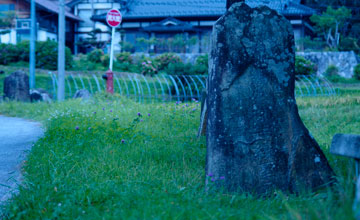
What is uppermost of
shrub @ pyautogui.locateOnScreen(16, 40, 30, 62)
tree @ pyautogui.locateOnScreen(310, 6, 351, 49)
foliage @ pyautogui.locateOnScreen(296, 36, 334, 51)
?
tree @ pyautogui.locateOnScreen(310, 6, 351, 49)

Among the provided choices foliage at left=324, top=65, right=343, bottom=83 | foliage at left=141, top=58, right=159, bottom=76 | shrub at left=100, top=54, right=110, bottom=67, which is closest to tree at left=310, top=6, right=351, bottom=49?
foliage at left=324, top=65, right=343, bottom=83

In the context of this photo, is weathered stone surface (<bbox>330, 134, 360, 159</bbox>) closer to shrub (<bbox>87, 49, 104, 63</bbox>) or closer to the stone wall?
the stone wall

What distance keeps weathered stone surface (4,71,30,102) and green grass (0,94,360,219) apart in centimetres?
892

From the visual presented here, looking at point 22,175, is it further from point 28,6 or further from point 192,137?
point 28,6

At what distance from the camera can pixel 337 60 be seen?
83.2ft

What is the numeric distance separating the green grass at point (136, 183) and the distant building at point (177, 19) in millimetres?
23276

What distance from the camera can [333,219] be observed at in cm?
222

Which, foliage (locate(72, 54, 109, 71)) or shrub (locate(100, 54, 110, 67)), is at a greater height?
shrub (locate(100, 54, 110, 67))

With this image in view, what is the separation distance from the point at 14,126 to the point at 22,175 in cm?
538

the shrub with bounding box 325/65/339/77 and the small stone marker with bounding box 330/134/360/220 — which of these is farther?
the shrub with bounding box 325/65/339/77

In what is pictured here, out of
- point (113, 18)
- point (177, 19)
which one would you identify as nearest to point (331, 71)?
point (177, 19)

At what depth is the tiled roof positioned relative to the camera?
28344mm

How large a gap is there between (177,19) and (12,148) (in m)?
26.5

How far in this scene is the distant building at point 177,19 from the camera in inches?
1139
